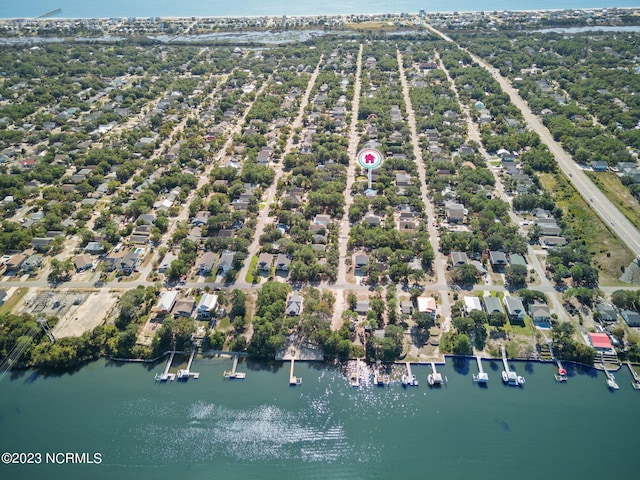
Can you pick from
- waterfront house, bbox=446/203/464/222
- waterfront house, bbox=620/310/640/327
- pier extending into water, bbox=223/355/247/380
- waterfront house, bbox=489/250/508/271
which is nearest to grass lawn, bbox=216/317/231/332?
pier extending into water, bbox=223/355/247/380

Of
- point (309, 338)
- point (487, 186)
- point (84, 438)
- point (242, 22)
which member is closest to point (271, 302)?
point (309, 338)

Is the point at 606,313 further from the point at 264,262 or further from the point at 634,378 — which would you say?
the point at 264,262

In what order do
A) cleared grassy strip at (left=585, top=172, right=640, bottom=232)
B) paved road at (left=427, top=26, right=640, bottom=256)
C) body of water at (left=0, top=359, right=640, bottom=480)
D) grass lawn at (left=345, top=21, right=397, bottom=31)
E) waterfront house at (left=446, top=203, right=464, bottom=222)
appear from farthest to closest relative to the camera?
grass lawn at (left=345, top=21, right=397, bottom=31) → cleared grassy strip at (left=585, top=172, right=640, bottom=232) → waterfront house at (left=446, top=203, right=464, bottom=222) → paved road at (left=427, top=26, right=640, bottom=256) → body of water at (left=0, top=359, right=640, bottom=480)

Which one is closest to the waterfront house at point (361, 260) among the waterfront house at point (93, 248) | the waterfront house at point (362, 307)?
the waterfront house at point (362, 307)

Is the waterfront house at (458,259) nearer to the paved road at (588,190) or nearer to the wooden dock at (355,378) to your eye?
the wooden dock at (355,378)

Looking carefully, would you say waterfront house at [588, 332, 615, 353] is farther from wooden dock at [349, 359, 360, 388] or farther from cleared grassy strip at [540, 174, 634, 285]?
wooden dock at [349, 359, 360, 388]

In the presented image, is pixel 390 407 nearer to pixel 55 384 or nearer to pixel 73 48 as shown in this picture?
pixel 55 384
